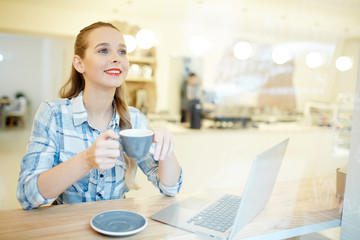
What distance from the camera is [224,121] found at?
3404 millimetres

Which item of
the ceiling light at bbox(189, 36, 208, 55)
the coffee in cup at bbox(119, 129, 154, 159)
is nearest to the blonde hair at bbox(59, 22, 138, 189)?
the coffee in cup at bbox(119, 129, 154, 159)

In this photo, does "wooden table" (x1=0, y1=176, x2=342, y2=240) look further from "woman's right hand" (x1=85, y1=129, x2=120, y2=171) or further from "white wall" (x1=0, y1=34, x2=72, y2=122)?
"white wall" (x1=0, y1=34, x2=72, y2=122)

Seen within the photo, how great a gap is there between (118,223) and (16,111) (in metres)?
0.66

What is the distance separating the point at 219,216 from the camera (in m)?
0.81

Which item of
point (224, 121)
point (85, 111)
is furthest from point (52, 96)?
point (224, 121)

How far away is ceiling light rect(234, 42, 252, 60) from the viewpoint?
5.73m

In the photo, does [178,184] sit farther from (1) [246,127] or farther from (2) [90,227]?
(1) [246,127]

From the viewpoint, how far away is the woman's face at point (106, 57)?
808 mm

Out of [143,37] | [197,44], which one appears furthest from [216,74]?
[143,37]

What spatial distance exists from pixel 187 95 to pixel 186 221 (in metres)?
4.57

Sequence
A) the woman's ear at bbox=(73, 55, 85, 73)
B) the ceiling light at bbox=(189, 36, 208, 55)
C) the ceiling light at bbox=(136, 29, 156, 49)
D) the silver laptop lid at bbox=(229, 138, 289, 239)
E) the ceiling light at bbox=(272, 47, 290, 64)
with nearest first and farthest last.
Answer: the silver laptop lid at bbox=(229, 138, 289, 239) → the woman's ear at bbox=(73, 55, 85, 73) → the ceiling light at bbox=(136, 29, 156, 49) → the ceiling light at bbox=(189, 36, 208, 55) → the ceiling light at bbox=(272, 47, 290, 64)

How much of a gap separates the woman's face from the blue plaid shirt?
16 centimetres

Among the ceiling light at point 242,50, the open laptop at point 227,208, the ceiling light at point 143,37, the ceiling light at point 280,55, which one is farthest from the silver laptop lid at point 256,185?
the ceiling light at point 280,55

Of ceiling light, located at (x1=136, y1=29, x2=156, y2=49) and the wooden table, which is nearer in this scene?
the wooden table
